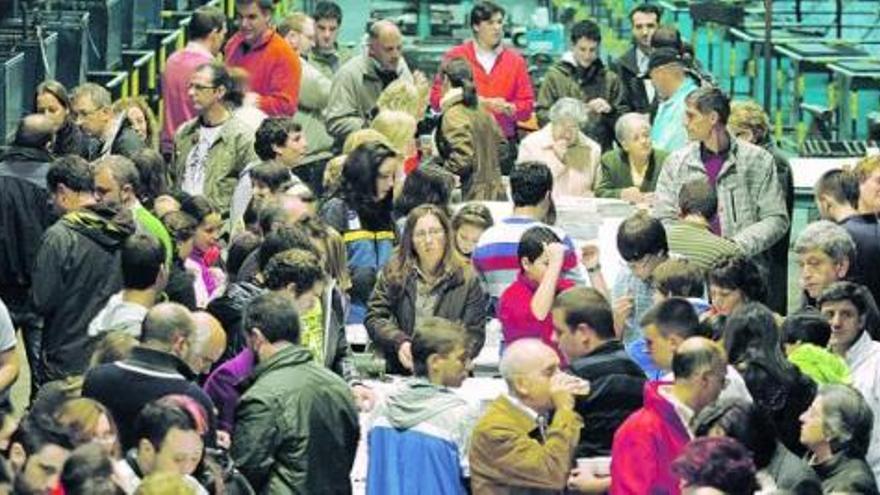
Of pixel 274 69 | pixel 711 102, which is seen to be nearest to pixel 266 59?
pixel 274 69

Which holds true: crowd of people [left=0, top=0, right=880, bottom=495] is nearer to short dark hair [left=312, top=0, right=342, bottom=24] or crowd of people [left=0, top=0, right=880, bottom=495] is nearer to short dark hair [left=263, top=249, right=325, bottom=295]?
short dark hair [left=263, top=249, right=325, bottom=295]

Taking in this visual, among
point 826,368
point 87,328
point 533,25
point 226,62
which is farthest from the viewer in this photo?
point 533,25

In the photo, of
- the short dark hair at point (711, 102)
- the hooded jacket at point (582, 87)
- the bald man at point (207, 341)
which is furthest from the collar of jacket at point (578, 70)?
the bald man at point (207, 341)

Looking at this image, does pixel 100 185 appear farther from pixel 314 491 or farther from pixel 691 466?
pixel 691 466

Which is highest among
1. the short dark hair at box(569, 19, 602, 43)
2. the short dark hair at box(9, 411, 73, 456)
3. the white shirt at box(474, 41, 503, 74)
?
the short dark hair at box(9, 411, 73, 456)

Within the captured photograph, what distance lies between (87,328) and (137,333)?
1.43 meters

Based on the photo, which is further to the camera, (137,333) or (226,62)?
(226,62)

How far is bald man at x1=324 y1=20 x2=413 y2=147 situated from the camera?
74.4 ft

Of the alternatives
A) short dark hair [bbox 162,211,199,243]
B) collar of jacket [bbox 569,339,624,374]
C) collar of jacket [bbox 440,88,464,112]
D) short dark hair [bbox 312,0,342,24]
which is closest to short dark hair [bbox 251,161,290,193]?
short dark hair [bbox 162,211,199,243]

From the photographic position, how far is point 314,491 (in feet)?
49.6

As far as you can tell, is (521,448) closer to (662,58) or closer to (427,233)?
(427,233)

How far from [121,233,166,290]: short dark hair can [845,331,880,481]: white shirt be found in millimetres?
3115

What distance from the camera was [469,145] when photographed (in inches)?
831

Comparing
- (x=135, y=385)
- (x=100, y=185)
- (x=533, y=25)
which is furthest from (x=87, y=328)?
(x=533, y=25)
